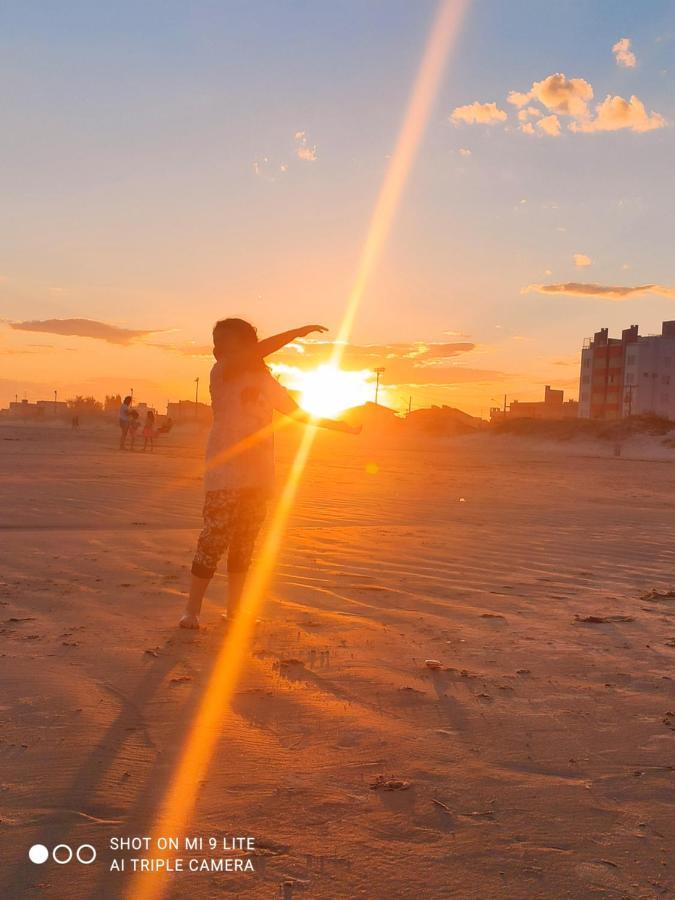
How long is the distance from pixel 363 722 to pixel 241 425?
2.03 m

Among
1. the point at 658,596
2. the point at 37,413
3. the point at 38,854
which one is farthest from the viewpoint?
the point at 37,413

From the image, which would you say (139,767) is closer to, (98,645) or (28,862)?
(28,862)

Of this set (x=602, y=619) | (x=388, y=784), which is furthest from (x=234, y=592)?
(x=602, y=619)

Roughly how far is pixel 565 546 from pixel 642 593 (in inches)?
99.7

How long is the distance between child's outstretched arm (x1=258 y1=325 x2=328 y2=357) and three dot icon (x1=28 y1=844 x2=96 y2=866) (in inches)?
→ 117

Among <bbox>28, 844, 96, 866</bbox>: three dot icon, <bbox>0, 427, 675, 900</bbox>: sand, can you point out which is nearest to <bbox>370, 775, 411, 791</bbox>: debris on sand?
<bbox>0, 427, 675, 900</bbox>: sand

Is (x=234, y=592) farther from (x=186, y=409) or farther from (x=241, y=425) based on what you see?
(x=186, y=409)

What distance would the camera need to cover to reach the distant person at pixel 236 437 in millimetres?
4609

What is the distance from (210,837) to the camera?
2.34 m

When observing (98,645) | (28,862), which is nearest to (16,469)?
(98,645)

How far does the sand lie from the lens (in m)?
2.24

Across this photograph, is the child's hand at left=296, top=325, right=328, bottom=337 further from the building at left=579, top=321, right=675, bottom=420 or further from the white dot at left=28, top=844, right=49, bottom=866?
the building at left=579, top=321, right=675, bottom=420

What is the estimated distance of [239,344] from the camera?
4566 millimetres

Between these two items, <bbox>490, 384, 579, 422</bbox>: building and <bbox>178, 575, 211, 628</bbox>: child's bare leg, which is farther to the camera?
<bbox>490, 384, 579, 422</bbox>: building
